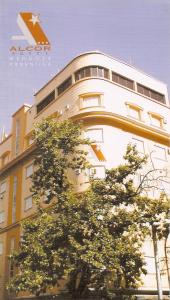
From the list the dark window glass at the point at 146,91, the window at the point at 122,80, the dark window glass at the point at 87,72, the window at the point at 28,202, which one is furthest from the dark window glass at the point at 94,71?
the window at the point at 28,202

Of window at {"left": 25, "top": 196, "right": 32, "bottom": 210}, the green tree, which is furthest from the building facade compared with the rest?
the green tree

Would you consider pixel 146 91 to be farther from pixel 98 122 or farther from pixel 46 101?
pixel 46 101

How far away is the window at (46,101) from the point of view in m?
33.9

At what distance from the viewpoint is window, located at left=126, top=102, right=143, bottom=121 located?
102 ft

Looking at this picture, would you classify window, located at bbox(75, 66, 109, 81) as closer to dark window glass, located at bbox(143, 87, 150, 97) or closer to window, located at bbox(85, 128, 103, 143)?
dark window glass, located at bbox(143, 87, 150, 97)

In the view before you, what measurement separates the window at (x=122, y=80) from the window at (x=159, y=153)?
18.1 ft

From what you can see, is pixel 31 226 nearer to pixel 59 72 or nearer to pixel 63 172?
pixel 63 172

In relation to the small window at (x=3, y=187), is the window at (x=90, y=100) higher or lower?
higher

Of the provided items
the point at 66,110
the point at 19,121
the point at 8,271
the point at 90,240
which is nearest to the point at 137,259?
the point at 90,240

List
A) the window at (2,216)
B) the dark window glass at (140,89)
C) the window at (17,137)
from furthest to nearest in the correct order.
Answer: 1. the window at (17,137)
2. the window at (2,216)
3. the dark window glass at (140,89)

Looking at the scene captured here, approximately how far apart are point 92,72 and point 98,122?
4411mm

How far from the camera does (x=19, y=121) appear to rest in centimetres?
3847

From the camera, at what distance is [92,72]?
99.3ft

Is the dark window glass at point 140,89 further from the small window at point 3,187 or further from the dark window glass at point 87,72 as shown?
the small window at point 3,187
